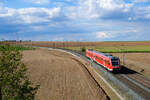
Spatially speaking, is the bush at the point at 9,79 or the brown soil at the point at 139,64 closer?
the bush at the point at 9,79

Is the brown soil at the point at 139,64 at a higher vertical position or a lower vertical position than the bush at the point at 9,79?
lower

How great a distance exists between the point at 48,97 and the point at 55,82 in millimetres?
7738

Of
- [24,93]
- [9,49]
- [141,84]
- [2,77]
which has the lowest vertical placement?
[141,84]

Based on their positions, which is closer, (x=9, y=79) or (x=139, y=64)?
(x=9, y=79)

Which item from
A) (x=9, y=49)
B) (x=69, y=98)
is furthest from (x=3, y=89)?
(x=69, y=98)

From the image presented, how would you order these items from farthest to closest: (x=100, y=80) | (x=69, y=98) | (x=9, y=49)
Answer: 1. (x=100, y=80)
2. (x=69, y=98)
3. (x=9, y=49)

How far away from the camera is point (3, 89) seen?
11602 mm

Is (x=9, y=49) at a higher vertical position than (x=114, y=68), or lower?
higher

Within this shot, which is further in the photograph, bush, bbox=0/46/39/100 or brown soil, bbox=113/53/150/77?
brown soil, bbox=113/53/150/77

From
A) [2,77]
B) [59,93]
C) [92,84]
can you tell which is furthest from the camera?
[92,84]

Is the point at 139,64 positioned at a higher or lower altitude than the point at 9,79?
lower

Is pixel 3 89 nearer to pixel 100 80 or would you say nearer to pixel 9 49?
pixel 9 49

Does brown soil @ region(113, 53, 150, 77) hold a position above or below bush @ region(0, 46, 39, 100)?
below

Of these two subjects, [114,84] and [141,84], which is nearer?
[114,84]
